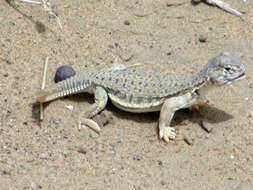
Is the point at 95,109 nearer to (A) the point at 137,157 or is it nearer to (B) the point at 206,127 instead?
(A) the point at 137,157

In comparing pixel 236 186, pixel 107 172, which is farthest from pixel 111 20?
pixel 236 186

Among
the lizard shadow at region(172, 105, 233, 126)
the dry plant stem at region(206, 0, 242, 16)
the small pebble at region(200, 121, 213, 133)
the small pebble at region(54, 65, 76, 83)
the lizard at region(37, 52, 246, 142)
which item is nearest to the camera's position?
the lizard at region(37, 52, 246, 142)

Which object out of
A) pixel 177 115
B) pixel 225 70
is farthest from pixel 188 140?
pixel 225 70

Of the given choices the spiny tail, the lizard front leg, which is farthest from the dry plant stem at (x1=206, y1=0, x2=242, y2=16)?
the spiny tail

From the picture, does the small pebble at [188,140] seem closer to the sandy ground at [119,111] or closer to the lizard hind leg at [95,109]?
the sandy ground at [119,111]

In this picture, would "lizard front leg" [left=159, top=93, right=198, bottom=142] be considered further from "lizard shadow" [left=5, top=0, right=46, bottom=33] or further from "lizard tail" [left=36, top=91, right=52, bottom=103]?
"lizard shadow" [left=5, top=0, right=46, bottom=33]

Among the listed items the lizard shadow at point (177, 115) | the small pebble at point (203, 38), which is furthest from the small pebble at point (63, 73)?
the small pebble at point (203, 38)
